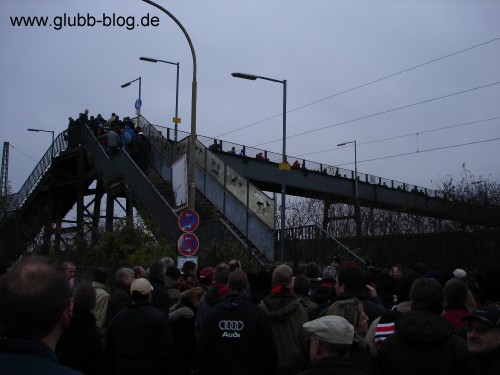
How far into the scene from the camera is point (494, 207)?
22.5 meters

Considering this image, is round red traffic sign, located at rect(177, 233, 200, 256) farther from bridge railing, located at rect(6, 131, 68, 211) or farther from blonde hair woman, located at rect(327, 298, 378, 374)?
bridge railing, located at rect(6, 131, 68, 211)

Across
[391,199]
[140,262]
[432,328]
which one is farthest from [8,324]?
[391,199]

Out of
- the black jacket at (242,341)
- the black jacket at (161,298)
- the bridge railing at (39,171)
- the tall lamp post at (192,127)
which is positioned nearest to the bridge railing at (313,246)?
the tall lamp post at (192,127)

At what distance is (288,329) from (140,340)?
5.22 ft

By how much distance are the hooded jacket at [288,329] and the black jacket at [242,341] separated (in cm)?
32

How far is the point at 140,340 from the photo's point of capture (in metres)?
6.08

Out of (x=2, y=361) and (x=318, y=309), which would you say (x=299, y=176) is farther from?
(x=2, y=361)

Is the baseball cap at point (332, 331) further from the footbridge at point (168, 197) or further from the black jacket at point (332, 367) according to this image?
the footbridge at point (168, 197)

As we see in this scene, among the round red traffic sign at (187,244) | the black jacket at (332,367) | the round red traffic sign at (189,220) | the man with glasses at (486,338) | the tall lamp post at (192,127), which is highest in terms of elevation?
the tall lamp post at (192,127)

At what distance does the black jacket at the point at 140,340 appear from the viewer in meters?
6.08

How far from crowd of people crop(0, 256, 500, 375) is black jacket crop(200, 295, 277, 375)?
1 cm

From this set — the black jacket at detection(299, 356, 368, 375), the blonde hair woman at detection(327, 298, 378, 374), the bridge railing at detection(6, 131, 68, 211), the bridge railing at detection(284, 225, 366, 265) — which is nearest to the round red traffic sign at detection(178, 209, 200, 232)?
the bridge railing at detection(284, 225, 366, 265)

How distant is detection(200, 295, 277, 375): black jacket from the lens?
566 centimetres

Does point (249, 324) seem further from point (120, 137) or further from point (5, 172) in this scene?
point (5, 172)
